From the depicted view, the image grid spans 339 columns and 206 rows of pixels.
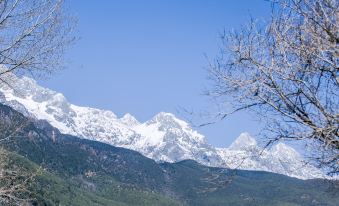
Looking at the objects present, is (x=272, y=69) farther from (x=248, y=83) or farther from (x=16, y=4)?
(x=16, y=4)

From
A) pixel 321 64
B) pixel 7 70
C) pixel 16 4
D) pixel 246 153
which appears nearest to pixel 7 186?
pixel 7 70

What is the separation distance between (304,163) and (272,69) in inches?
78.9

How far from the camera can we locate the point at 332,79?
962 centimetres

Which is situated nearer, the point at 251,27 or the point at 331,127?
the point at 331,127

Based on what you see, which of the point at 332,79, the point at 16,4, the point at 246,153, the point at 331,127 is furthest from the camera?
the point at 16,4

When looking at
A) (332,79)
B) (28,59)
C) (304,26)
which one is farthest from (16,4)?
(332,79)

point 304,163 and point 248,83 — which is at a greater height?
point 248,83

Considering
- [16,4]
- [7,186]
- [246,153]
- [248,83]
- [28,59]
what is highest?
[16,4]

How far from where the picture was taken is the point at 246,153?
1028 cm

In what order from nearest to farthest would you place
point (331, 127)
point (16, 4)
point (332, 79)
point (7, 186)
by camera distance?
point (331, 127) < point (332, 79) < point (16, 4) < point (7, 186)

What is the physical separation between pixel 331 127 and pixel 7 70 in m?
7.95

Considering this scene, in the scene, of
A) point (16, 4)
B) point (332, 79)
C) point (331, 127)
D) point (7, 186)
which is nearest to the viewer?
point (331, 127)

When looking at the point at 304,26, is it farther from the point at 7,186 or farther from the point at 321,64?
the point at 7,186

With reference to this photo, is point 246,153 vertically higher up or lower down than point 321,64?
lower down
